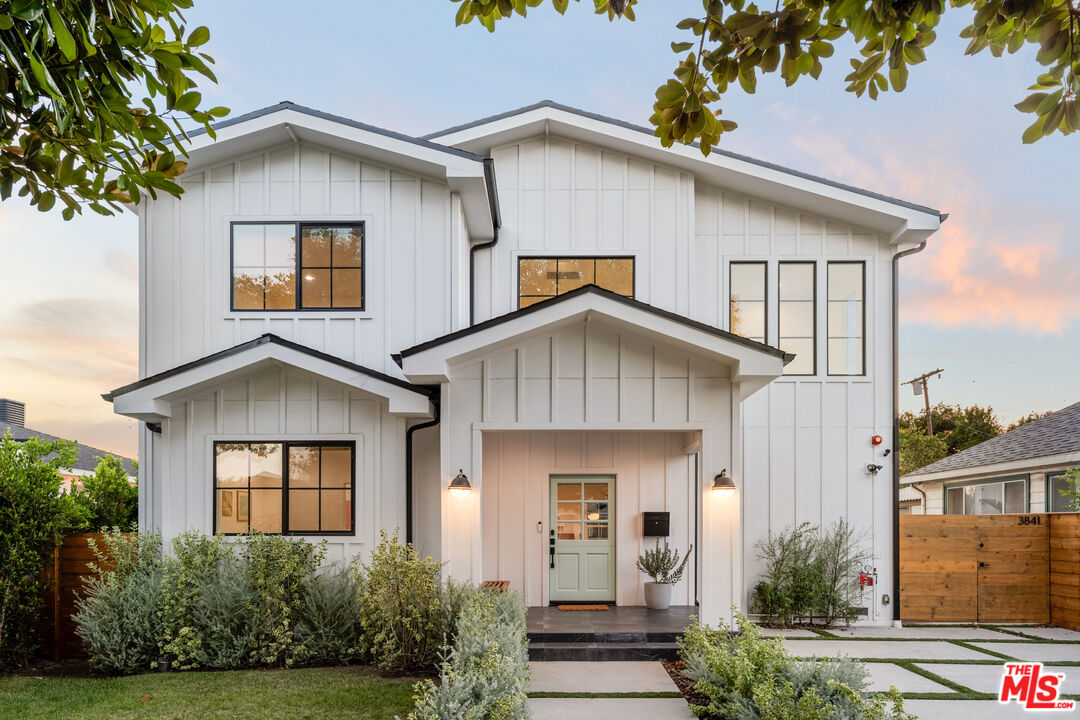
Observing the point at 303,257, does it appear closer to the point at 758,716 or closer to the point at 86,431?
the point at 758,716

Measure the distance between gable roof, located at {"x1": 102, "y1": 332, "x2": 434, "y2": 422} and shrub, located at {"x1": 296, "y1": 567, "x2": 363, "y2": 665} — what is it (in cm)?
200

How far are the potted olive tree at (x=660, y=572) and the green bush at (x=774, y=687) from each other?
3.01 metres

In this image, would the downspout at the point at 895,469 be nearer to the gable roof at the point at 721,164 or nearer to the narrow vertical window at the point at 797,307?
the gable roof at the point at 721,164

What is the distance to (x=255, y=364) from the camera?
8008 millimetres

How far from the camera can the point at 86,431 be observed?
22.0 meters

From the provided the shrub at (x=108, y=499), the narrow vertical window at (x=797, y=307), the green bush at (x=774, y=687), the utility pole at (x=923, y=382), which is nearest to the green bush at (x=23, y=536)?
the shrub at (x=108, y=499)

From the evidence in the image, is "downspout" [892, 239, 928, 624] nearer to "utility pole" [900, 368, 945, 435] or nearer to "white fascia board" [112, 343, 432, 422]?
"white fascia board" [112, 343, 432, 422]

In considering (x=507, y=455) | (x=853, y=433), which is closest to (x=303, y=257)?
(x=507, y=455)

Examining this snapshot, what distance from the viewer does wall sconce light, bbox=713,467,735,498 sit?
734 centimetres

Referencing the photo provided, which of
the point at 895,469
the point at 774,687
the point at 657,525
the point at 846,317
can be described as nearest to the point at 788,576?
the point at 657,525

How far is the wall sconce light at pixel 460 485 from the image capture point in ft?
24.2

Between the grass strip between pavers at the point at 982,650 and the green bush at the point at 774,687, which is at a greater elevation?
the green bush at the point at 774,687

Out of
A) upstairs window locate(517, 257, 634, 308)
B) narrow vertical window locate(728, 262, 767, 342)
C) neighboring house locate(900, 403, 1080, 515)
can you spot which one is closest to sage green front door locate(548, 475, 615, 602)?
upstairs window locate(517, 257, 634, 308)

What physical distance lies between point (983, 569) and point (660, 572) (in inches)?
191
